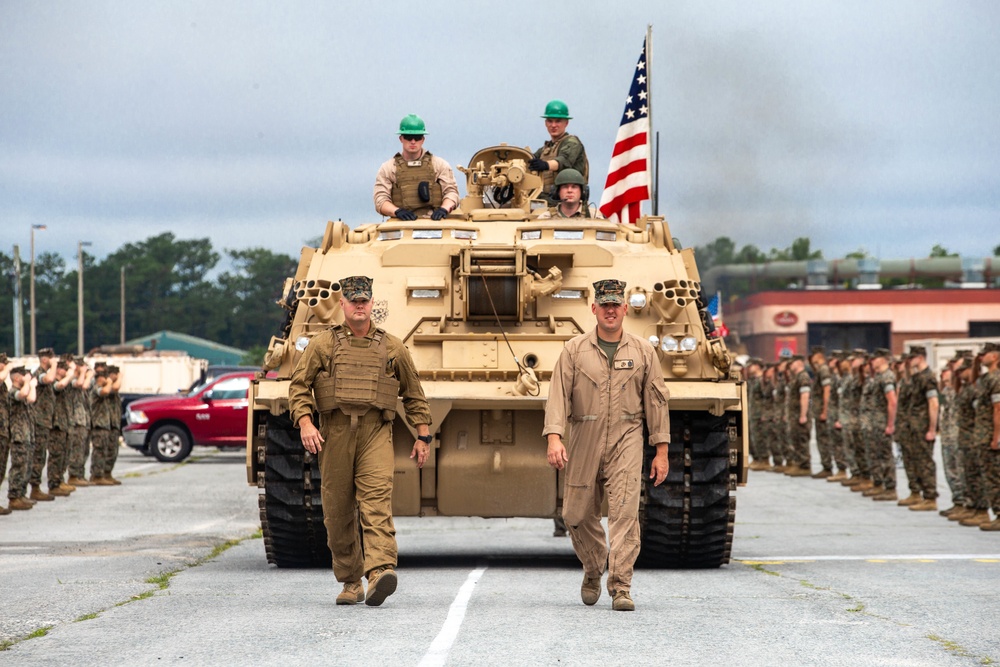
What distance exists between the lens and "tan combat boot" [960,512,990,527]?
18766mm

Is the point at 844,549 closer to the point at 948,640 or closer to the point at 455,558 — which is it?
the point at 455,558

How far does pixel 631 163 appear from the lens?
79.0ft

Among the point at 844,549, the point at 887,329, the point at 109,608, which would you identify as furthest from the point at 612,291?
the point at 887,329

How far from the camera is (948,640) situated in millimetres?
8828

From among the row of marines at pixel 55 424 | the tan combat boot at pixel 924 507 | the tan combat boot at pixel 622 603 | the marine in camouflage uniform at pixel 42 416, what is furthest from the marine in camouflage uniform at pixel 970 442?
the marine in camouflage uniform at pixel 42 416

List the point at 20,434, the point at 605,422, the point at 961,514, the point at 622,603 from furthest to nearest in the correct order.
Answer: the point at 20,434 < the point at 961,514 < the point at 605,422 < the point at 622,603

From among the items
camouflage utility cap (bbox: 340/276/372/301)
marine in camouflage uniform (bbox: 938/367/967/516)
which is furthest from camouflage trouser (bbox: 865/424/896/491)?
camouflage utility cap (bbox: 340/276/372/301)

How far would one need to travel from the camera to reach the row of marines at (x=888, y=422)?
18.8 m

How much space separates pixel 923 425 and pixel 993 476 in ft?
10.5

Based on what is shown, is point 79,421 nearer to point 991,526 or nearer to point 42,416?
point 42,416

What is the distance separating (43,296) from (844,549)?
11004cm

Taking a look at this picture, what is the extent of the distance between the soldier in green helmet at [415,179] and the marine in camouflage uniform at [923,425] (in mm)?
8276

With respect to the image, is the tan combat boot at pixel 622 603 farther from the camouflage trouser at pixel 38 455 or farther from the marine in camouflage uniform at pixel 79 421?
the marine in camouflage uniform at pixel 79 421

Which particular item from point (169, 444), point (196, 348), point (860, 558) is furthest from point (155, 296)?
point (860, 558)
